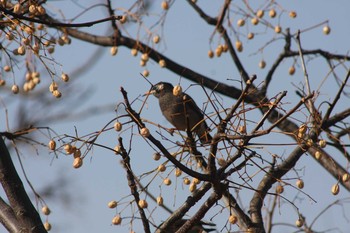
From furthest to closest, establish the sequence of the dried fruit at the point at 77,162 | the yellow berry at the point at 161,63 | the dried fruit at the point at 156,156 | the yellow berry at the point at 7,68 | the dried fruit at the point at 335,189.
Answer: the yellow berry at the point at 161,63 → the yellow berry at the point at 7,68 → the dried fruit at the point at 335,189 → the dried fruit at the point at 156,156 → the dried fruit at the point at 77,162

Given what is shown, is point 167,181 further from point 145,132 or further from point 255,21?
point 255,21

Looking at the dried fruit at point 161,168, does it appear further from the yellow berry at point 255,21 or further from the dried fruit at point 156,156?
the yellow berry at point 255,21

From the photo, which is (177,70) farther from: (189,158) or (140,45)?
(189,158)

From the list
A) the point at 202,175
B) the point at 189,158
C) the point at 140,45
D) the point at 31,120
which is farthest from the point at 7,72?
the point at 202,175

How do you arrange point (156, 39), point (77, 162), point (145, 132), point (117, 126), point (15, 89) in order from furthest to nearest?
point (156, 39)
point (15, 89)
point (77, 162)
point (117, 126)
point (145, 132)

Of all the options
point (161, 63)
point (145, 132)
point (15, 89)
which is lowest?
point (145, 132)

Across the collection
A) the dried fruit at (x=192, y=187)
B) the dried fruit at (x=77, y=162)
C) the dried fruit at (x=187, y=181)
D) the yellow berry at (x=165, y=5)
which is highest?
the yellow berry at (x=165, y=5)

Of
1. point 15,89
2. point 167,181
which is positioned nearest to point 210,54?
point 15,89

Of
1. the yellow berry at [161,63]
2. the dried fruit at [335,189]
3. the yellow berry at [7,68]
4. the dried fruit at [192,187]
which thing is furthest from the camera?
the yellow berry at [161,63]

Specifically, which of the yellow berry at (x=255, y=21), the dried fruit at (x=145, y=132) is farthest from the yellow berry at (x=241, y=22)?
the dried fruit at (x=145, y=132)

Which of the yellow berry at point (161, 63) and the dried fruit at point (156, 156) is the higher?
the yellow berry at point (161, 63)

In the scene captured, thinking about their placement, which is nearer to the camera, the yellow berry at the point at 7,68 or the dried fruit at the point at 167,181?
the dried fruit at the point at 167,181

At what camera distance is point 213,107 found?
2.78m

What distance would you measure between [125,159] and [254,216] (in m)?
1.35
